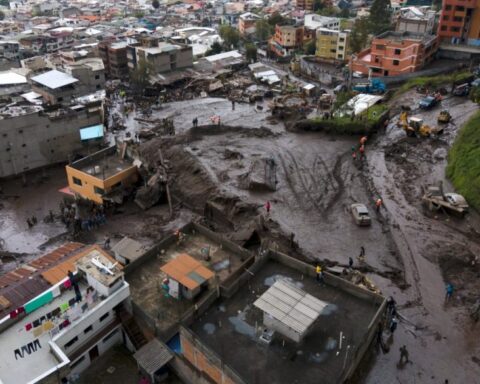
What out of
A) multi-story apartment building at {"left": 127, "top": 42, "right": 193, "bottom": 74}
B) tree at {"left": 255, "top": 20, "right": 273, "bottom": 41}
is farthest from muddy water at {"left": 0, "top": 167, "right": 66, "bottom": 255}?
tree at {"left": 255, "top": 20, "right": 273, "bottom": 41}

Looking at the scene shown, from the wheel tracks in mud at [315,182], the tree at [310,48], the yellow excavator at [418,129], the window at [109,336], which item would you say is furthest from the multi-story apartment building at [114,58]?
the window at [109,336]

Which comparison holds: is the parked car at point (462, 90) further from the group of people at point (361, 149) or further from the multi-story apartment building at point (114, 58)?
the multi-story apartment building at point (114, 58)

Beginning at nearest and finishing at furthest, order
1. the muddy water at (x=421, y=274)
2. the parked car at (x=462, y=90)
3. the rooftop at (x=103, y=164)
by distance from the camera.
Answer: the muddy water at (x=421, y=274) < the rooftop at (x=103, y=164) < the parked car at (x=462, y=90)

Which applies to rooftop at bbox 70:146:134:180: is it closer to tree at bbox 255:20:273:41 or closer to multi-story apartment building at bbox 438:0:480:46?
multi-story apartment building at bbox 438:0:480:46

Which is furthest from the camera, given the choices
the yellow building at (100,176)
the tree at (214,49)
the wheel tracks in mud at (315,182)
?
the tree at (214,49)

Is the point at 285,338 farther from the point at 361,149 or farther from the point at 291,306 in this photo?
the point at 361,149

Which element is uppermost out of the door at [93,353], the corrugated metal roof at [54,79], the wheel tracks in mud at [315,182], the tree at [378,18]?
the tree at [378,18]
